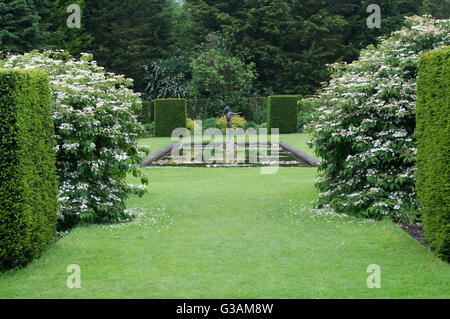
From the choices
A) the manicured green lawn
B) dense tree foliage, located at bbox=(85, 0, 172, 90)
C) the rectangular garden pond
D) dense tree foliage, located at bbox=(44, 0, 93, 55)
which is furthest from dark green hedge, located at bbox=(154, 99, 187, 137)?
the manicured green lawn

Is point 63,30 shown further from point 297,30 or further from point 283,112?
point 283,112

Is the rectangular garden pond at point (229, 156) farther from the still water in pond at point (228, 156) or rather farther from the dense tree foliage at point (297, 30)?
the dense tree foliage at point (297, 30)

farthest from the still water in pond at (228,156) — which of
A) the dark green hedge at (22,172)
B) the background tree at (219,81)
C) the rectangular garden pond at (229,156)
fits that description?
the background tree at (219,81)

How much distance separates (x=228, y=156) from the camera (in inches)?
580

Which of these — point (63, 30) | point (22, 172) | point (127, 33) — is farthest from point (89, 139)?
point (127, 33)

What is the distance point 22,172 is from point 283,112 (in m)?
19.9

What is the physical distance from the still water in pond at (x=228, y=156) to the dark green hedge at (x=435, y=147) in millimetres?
7577

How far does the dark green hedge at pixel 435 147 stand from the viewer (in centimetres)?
438

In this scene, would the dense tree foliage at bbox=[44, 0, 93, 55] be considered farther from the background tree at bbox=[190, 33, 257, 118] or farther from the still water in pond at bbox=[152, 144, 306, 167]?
the still water in pond at bbox=[152, 144, 306, 167]

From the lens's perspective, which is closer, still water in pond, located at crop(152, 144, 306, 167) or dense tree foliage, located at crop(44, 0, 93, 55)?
still water in pond, located at crop(152, 144, 306, 167)

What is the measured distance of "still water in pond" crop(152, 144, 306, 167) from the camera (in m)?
12.9

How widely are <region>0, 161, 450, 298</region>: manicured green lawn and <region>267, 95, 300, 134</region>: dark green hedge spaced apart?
16425 millimetres

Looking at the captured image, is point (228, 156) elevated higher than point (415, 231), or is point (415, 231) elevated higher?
point (228, 156)

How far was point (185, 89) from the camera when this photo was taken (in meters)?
31.3
